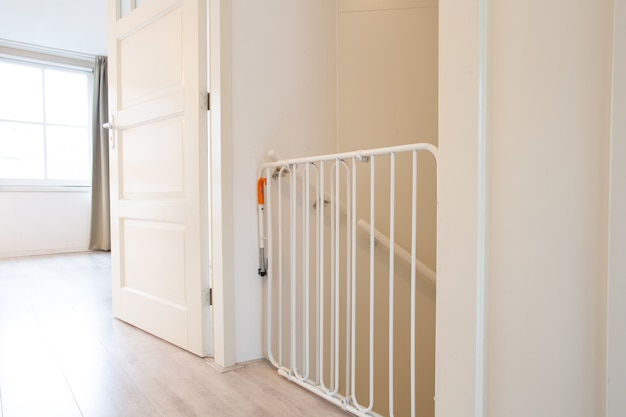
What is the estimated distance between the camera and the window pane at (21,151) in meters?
5.05

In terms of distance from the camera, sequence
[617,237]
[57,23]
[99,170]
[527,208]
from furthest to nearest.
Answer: [99,170] < [57,23] < [527,208] < [617,237]

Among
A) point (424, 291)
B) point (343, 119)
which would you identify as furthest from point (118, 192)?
point (424, 291)

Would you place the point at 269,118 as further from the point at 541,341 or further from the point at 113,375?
the point at 541,341

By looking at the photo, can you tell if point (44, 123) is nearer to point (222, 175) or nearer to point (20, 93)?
point (20, 93)

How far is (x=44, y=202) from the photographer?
17.1ft

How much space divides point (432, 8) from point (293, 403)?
2126 millimetres

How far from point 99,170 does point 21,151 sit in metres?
0.91

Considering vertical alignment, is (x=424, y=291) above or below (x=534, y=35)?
below

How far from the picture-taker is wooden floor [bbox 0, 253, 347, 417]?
1425 millimetres

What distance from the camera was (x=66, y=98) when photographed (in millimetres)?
5520

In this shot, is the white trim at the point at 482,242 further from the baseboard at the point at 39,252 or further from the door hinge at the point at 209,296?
the baseboard at the point at 39,252

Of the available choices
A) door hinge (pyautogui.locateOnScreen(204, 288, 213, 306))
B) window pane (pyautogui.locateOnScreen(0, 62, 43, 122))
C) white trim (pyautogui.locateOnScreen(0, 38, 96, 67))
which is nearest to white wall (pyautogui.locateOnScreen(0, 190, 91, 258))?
window pane (pyautogui.locateOnScreen(0, 62, 43, 122))

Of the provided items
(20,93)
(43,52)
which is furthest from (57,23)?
(20,93)

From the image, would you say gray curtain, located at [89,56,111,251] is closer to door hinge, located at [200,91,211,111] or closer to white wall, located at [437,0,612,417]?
door hinge, located at [200,91,211,111]
